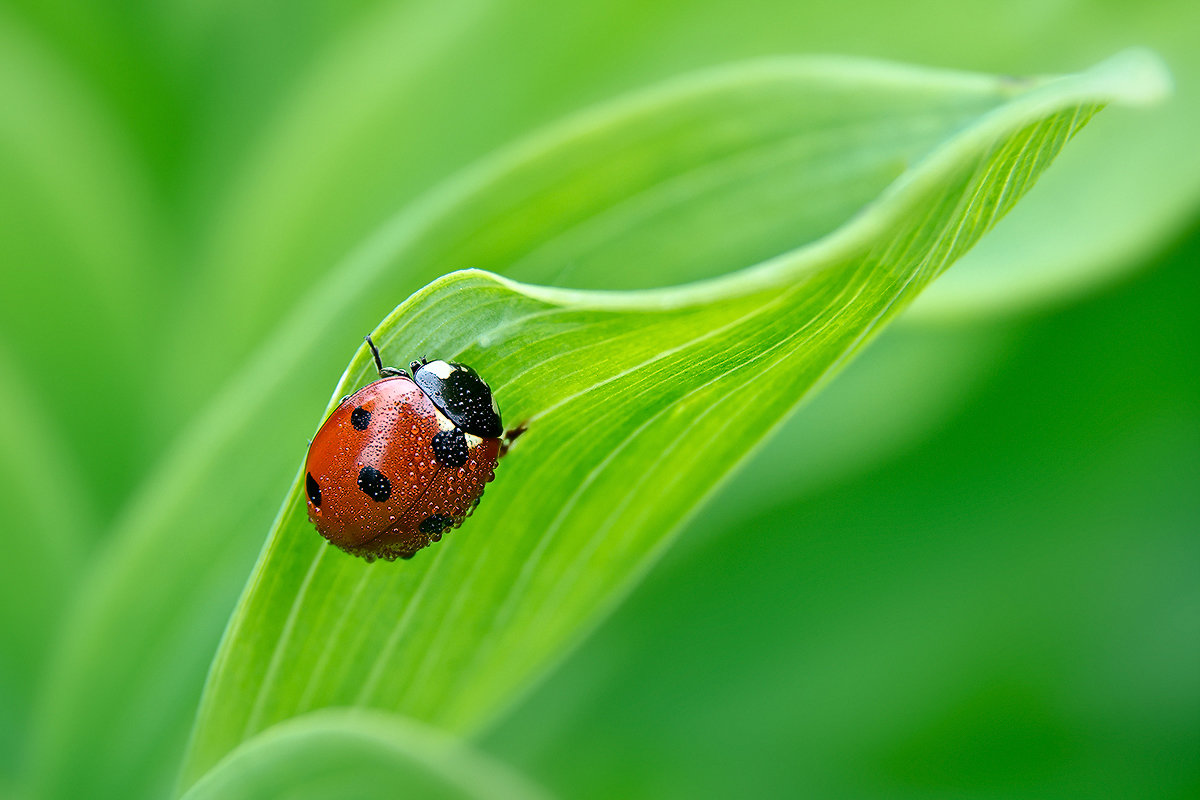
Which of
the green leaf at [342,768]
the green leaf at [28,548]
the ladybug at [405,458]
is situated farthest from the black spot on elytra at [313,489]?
the green leaf at [28,548]

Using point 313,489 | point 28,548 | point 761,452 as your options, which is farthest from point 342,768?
point 761,452

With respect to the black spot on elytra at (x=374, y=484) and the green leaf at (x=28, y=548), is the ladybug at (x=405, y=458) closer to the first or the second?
the black spot on elytra at (x=374, y=484)

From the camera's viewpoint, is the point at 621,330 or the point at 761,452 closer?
the point at 621,330

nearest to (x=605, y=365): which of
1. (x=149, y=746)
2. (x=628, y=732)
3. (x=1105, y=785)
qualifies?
(x=149, y=746)

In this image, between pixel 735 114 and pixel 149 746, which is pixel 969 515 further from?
pixel 149 746

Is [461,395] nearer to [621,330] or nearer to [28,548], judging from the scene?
[621,330]
